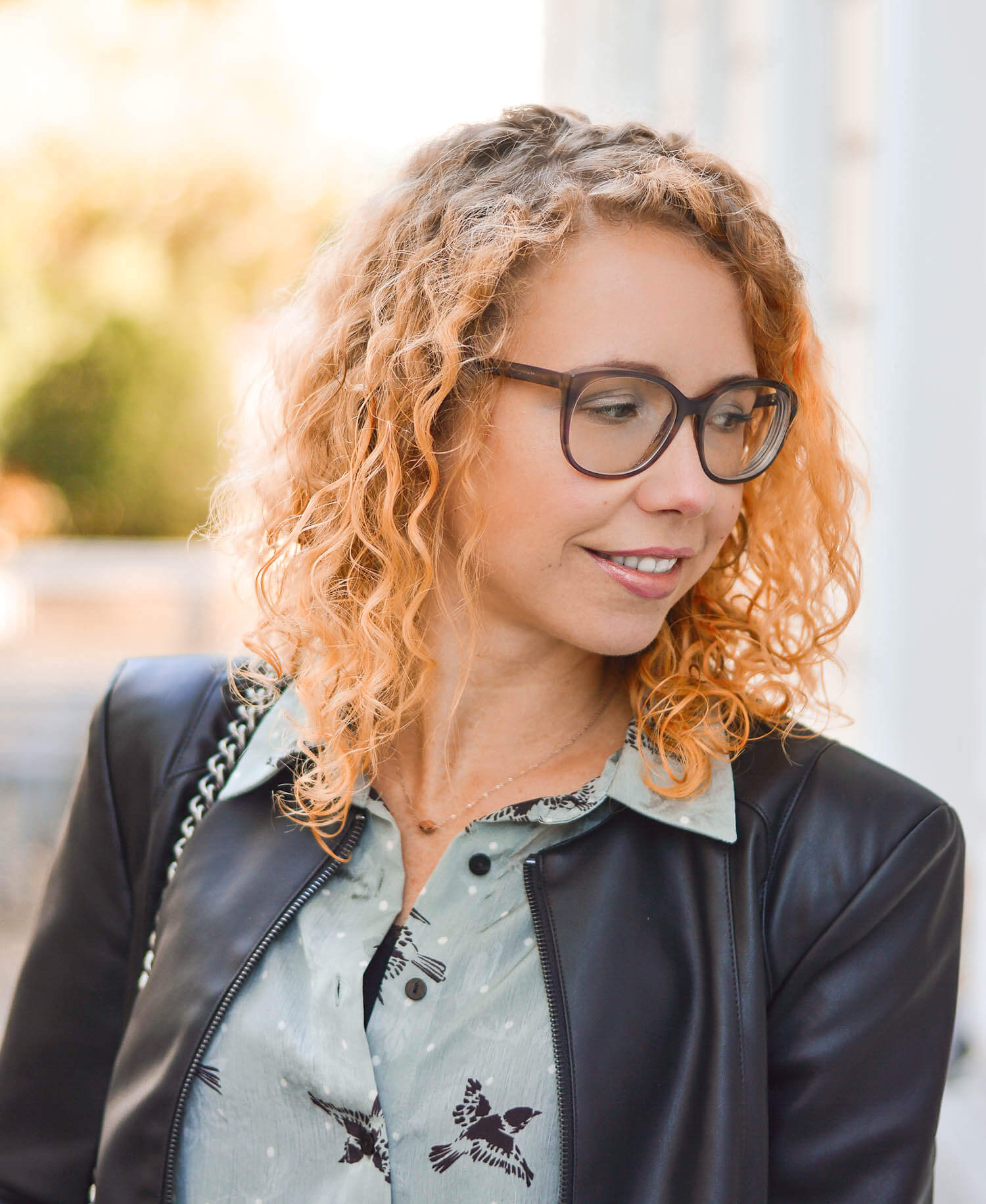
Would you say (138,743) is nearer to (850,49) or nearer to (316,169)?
(850,49)

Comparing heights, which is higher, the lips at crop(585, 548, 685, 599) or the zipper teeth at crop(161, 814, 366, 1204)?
the lips at crop(585, 548, 685, 599)

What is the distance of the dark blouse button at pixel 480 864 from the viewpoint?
1259 millimetres

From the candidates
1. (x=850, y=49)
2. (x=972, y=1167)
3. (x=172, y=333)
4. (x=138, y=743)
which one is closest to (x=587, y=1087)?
(x=138, y=743)

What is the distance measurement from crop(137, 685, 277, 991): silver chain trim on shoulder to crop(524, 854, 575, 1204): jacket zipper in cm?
44

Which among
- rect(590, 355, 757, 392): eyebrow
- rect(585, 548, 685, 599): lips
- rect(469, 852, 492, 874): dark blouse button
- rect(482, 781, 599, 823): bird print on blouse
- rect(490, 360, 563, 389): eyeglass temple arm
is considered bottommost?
rect(469, 852, 492, 874): dark blouse button

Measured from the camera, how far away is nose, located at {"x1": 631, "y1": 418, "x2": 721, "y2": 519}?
1222 mm

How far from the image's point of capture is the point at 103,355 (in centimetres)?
976

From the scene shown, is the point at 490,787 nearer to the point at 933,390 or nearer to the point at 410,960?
the point at 410,960

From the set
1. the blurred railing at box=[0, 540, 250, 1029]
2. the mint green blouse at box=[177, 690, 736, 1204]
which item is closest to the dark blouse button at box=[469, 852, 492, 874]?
the mint green blouse at box=[177, 690, 736, 1204]

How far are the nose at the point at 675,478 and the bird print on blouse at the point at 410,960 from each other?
1.69 feet

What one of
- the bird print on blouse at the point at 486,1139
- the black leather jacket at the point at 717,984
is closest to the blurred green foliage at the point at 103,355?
the black leather jacket at the point at 717,984

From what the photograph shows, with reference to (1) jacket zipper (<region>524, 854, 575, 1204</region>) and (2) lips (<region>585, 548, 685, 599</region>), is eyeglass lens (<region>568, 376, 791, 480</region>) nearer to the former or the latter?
(2) lips (<region>585, 548, 685, 599</region>)

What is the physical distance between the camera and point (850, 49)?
9.17 feet

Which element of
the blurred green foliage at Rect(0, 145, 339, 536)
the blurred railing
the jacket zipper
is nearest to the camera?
the jacket zipper
